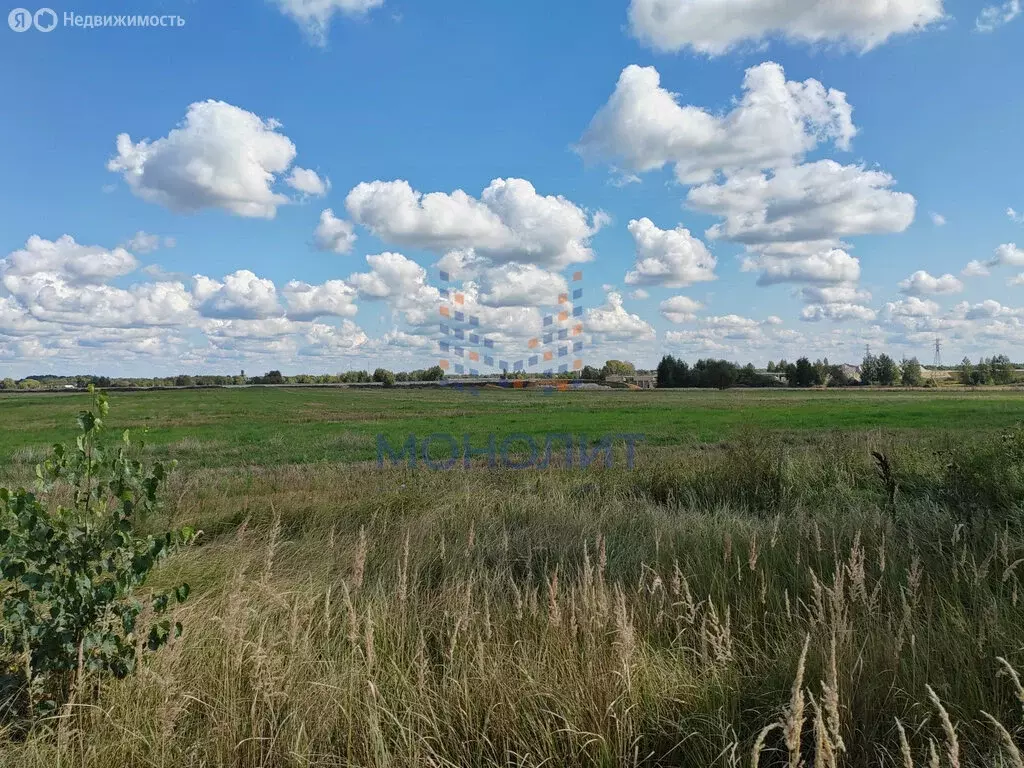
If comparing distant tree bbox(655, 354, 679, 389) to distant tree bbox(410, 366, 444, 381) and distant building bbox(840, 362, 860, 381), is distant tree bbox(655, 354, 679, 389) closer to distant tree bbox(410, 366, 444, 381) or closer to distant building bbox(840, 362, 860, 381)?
distant building bbox(840, 362, 860, 381)

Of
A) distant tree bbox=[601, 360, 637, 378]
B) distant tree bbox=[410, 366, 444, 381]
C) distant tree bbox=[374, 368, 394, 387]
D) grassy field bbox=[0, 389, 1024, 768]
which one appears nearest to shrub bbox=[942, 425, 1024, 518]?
grassy field bbox=[0, 389, 1024, 768]

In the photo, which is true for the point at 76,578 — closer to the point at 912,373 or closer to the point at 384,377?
the point at 384,377

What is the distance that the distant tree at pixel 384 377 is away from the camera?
106000mm

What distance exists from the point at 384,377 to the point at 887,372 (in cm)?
10240

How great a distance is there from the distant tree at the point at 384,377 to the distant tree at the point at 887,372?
9708 cm

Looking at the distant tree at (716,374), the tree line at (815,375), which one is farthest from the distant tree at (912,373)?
the distant tree at (716,374)

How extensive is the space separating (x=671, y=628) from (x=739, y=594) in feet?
2.45

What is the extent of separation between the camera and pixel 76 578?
2.95 metres

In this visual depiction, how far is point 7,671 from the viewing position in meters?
3.06

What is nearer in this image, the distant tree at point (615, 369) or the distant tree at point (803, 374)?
the distant tree at point (615, 369)

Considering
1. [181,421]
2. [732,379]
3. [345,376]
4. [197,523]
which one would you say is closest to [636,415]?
[181,421]

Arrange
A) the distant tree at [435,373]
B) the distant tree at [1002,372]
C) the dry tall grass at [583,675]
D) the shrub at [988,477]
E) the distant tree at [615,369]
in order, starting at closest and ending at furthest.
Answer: the dry tall grass at [583,675] < the shrub at [988,477] < the distant tree at [435,373] < the distant tree at [615,369] < the distant tree at [1002,372]

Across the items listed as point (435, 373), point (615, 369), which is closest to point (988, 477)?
point (435, 373)

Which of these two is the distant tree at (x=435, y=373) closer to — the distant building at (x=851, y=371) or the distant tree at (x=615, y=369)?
the distant tree at (x=615, y=369)
